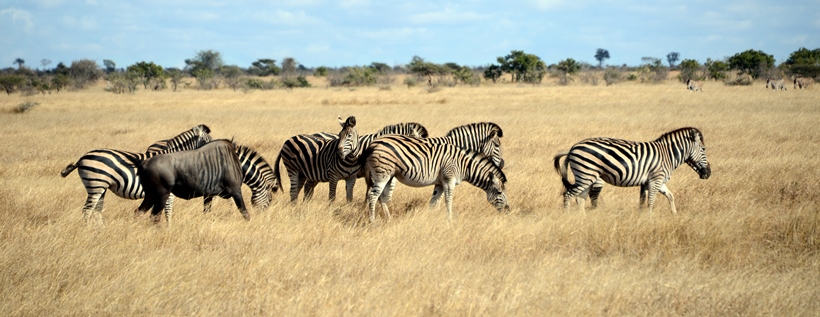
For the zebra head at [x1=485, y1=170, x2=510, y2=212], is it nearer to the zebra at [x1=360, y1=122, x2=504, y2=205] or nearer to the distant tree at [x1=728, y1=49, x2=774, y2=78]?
the zebra at [x1=360, y1=122, x2=504, y2=205]

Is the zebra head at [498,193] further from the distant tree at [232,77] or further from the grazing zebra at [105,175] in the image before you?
the distant tree at [232,77]

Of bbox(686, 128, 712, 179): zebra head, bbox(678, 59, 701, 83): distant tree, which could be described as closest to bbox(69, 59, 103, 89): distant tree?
bbox(678, 59, 701, 83): distant tree

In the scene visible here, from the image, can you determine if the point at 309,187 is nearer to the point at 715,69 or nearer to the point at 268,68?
the point at 715,69

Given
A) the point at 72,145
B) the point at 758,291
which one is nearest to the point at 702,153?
the point at 758,291

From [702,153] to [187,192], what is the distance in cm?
655

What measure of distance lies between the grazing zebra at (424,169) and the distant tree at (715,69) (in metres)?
60.9

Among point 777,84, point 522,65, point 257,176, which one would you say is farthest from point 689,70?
point 257,176

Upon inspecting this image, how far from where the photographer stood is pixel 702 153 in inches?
364

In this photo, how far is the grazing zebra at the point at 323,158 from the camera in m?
8.95

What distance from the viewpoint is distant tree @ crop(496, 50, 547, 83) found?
64.5 meters

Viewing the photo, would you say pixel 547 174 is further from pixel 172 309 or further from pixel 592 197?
pixel 172 309

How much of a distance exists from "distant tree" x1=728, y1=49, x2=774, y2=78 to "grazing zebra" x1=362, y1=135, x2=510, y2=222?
5901 centimetres

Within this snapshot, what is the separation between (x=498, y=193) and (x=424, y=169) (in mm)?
1011

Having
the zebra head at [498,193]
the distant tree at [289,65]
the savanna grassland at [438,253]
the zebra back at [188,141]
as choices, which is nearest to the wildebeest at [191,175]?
the savanna grassland at [438,253]
